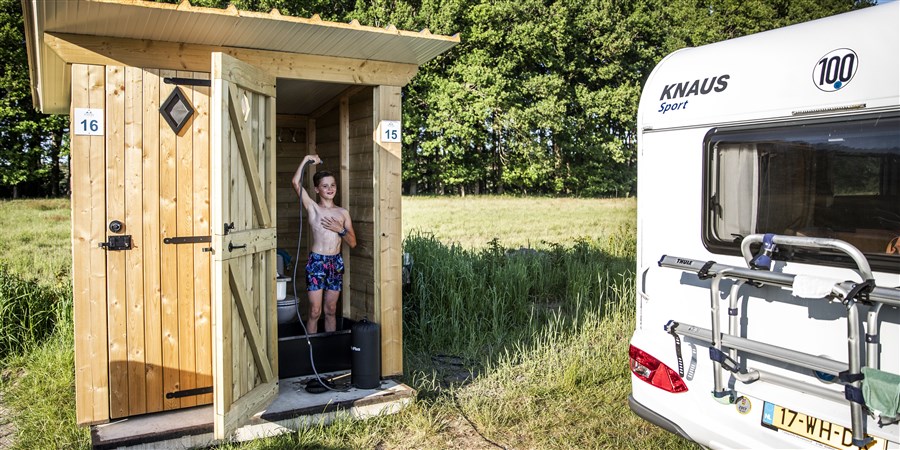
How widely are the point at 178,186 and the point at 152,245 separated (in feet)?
1.57

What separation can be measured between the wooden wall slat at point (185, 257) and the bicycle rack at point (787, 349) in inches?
136

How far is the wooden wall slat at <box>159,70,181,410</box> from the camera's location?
4.98m

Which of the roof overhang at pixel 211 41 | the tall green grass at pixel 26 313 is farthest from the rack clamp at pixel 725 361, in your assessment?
the tall green grass at pixel 26 313

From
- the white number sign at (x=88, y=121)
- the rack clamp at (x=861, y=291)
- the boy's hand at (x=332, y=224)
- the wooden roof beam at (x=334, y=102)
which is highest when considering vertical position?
the wooden roof beam at (x=334, y=102)

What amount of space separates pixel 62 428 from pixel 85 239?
138 centimetres

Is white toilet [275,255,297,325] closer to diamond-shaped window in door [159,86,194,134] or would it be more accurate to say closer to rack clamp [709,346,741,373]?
diamond-shaped window in door [159,86,194,134]

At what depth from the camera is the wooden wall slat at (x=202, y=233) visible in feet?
16.6

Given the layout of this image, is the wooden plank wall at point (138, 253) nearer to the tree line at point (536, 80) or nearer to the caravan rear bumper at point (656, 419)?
the caravan rear bumper at point (656, 419)

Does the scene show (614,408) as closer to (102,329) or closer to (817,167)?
(817,167)

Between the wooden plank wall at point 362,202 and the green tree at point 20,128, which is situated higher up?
the green tree at point 20,128

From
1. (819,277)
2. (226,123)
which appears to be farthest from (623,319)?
(226,123)

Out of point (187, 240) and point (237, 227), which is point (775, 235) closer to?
point (237, 227)

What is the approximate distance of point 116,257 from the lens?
486 cm

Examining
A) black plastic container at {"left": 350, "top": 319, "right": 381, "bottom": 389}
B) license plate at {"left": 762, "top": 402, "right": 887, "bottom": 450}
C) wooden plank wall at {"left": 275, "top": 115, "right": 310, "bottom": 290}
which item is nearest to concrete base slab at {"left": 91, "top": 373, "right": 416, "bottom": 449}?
black plastic container at {"left": 350, "top": 319, "right": 381, "bottom": 389}
